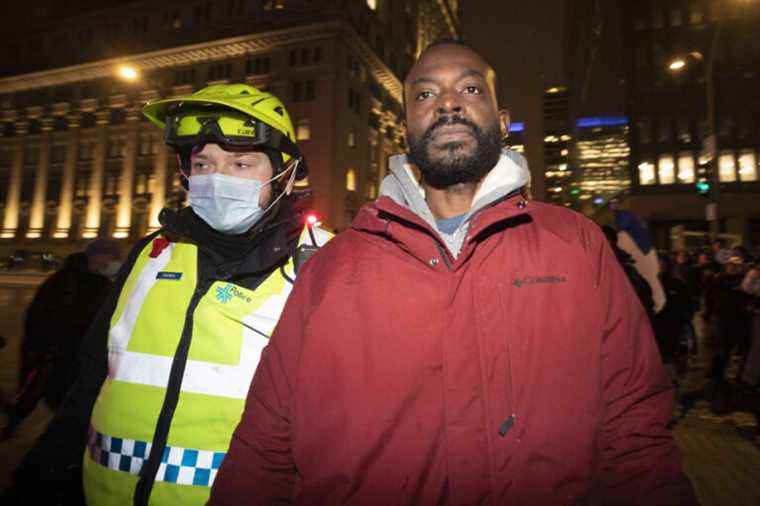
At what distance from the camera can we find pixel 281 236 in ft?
6.90

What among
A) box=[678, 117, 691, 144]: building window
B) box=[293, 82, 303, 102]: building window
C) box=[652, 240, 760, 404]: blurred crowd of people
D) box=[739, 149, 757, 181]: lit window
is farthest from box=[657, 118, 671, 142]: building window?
box=[652, 240, 760, 404]: blurred crowd of people

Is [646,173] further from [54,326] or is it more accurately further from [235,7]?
[235,7]

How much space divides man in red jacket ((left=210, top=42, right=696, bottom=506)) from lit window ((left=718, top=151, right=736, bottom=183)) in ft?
142

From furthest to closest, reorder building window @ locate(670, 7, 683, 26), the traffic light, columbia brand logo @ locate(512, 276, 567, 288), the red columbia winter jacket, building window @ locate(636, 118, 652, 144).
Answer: building window @ locate(636, 118, 652, 144) < building window @ locate(670, 7, 683, 26) < the traffic light < columbia brand logo @ locate(512, 276, 567, 288) < the red columbia winter jacket

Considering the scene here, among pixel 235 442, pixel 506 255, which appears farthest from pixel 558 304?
pixel 235 442

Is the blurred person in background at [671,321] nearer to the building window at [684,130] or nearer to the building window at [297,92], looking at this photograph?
the building window at [684,130]

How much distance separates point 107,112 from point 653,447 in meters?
58.5

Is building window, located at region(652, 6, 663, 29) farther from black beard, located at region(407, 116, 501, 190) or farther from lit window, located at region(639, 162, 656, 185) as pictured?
black beard, located at region(407, 116, 501, 190)

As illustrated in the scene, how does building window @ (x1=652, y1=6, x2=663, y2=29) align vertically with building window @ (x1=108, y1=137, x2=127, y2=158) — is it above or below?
above

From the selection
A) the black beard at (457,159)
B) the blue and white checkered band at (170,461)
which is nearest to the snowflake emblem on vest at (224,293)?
the blue and white checkered band at (170,461)

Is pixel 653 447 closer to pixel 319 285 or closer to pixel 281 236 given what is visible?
pixel 319 285

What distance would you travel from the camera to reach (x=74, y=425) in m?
1.93

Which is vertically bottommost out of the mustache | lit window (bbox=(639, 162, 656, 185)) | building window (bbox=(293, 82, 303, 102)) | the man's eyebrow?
the mustache

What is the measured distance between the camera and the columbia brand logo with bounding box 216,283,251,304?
195 centimetres
